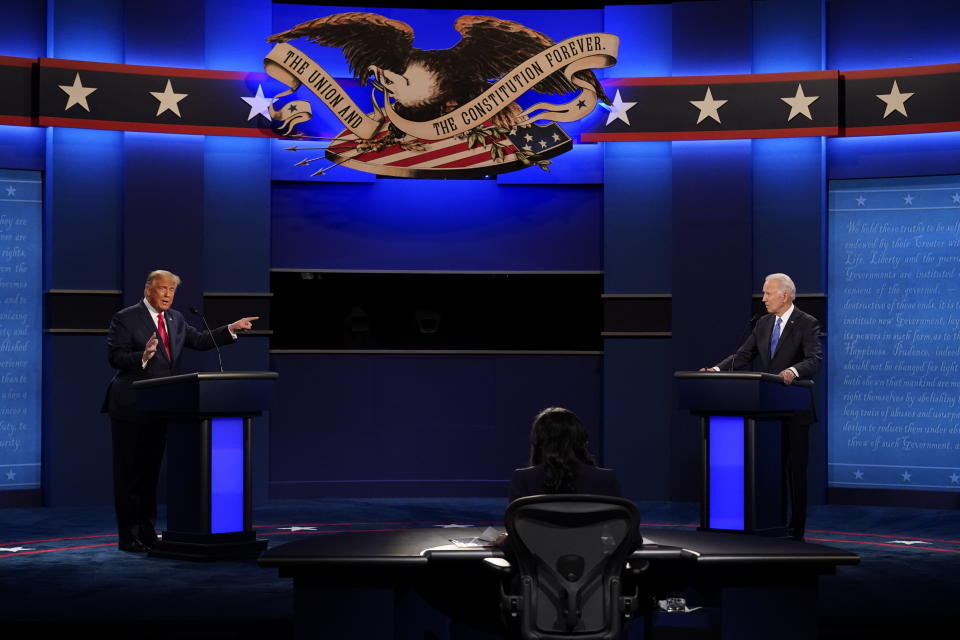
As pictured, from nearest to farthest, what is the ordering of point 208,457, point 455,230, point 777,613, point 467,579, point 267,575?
1. point 777,613
2. point 467,579
3. point 267,575
4. point 208,457
5. point 455,230

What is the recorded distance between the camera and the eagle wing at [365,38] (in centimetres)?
841

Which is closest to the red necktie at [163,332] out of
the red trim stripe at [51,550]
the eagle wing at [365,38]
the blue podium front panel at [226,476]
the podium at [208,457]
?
the podium at [208,457]

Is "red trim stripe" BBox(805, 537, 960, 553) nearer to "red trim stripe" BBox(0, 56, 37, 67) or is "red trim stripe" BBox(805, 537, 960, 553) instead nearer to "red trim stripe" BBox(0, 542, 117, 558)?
"red trim stripe" BBox(0, 542, 117, 558)

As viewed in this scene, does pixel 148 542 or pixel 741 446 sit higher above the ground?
pixel 741 446

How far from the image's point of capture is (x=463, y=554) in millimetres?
3385

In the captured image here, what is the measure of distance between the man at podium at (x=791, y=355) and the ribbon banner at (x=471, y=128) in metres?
2.56

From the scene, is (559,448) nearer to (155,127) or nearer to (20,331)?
(155,127)

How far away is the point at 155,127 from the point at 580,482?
5.75 meters

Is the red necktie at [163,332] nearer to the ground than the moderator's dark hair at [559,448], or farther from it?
farther from it

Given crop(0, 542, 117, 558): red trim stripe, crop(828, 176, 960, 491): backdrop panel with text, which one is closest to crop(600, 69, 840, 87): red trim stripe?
crop(828, 176, 960, 491): backdrop panel with text

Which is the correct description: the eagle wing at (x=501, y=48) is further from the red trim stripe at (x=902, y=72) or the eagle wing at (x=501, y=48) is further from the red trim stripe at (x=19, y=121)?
the red trim stripe at (x=19, y=121)

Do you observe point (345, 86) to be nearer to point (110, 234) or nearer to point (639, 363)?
point (110, 234)

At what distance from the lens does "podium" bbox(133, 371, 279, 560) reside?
229 inches

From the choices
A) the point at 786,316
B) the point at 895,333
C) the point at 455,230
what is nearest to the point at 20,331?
the point at 455,230
